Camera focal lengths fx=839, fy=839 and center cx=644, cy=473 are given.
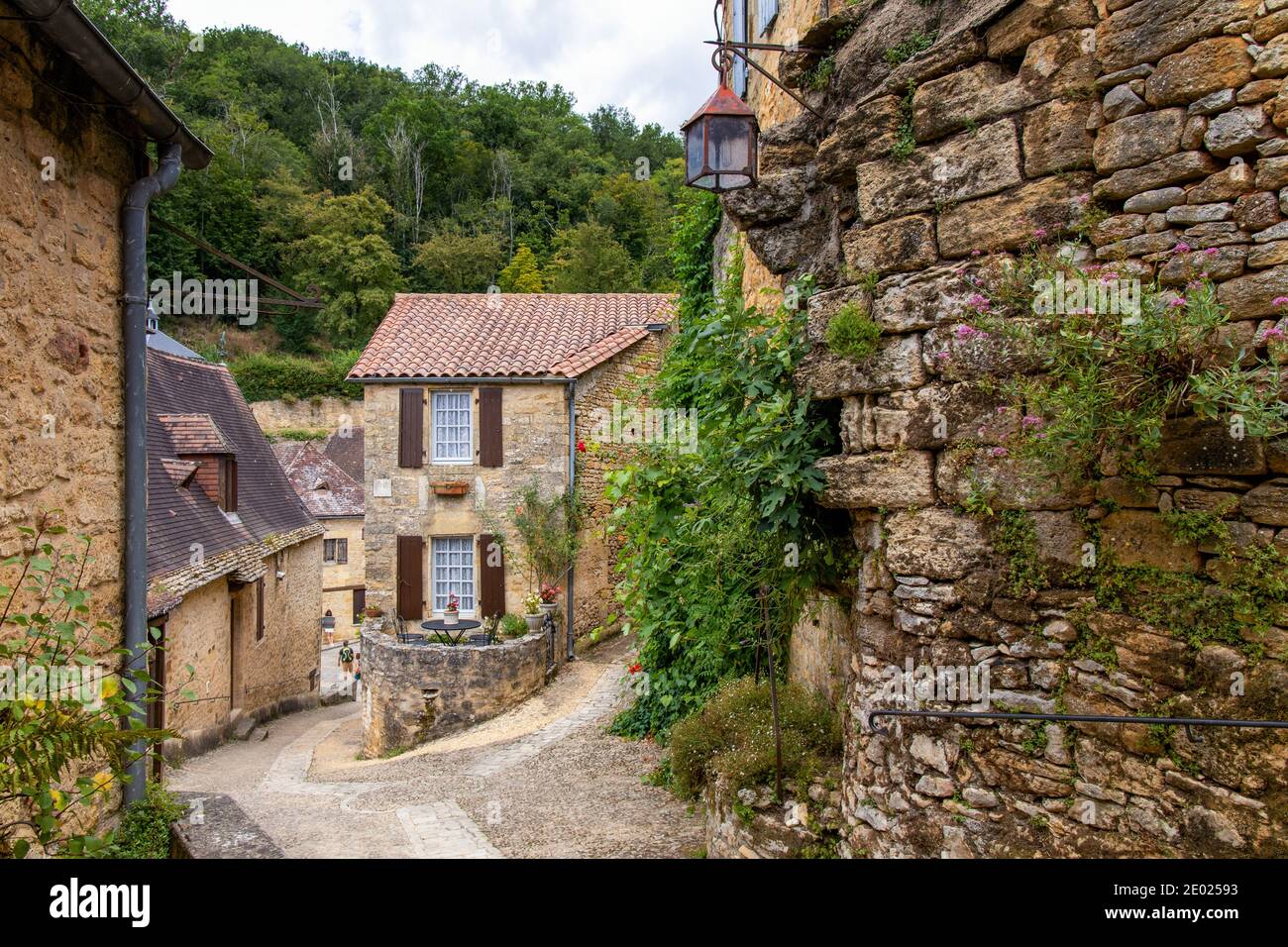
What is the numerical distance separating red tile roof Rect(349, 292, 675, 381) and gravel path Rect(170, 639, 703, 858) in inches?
240

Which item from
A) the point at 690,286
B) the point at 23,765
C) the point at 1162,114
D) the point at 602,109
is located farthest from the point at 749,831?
the point at 602,109

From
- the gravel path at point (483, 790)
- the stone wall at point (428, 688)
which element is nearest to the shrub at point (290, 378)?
the gravel path at point (483, 790)

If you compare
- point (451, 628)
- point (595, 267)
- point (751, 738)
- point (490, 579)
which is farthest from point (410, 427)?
point (595, 267)

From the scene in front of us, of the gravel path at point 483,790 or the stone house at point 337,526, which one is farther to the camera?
the stone house at point 337,526

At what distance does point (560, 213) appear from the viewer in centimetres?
4109

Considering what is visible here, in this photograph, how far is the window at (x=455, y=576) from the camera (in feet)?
52.9

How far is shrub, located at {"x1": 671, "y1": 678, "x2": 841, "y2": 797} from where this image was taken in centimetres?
514

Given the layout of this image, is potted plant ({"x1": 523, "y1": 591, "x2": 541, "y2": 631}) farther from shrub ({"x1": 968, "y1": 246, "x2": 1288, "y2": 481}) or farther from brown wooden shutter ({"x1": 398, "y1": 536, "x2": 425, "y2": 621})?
shrub ({"x1": 968, "y1": 246, "x2": 1288, "y2": 481})

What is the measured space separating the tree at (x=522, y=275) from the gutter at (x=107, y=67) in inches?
1184

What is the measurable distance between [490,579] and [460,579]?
0.60 meters

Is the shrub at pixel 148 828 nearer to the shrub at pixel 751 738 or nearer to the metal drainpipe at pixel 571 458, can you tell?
the shrub at pixel 751 738

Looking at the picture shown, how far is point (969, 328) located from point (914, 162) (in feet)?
3.01

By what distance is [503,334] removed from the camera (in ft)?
57.2

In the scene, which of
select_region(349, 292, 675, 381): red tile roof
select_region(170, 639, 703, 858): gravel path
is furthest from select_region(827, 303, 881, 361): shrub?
select_region(349, 292, 675, 381): red tile roof
